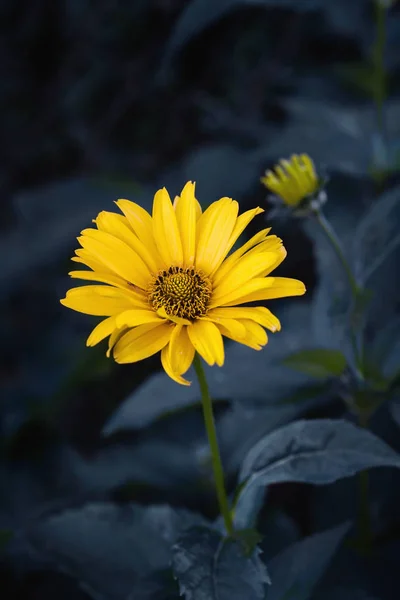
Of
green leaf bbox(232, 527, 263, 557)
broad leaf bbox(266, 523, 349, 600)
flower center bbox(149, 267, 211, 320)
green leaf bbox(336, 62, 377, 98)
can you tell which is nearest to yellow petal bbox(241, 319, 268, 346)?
flower center bbox(149, 267, 211, 320)

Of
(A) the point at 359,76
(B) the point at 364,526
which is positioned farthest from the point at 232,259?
(A) the point at 359,76

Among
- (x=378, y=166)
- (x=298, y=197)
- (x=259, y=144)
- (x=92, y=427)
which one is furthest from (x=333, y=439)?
(x=92, y=427)

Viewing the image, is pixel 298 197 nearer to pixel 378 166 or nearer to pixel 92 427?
pixel 378 166

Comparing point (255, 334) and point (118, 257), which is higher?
point (118, 257)

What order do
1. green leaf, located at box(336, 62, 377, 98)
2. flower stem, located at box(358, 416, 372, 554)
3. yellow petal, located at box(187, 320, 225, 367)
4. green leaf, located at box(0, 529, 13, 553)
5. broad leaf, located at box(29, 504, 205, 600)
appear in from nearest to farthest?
yellow petal, located at box(187, 320, 225, 367) < broad leaf, located at box(29, 504, 205, 600) < flower stem, located at box(358, 416, 372, 554) < green leaf, located at box(0, 529, 13, 553) < green leaf, located at box(336, 62, 377, 98)

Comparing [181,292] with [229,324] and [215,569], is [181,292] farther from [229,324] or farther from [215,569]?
[215,569]

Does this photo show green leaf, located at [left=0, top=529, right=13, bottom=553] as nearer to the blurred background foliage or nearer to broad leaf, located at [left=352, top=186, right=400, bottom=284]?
the blurred background foliage
